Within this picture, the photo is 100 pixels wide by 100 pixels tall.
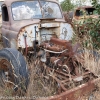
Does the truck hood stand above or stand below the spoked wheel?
above

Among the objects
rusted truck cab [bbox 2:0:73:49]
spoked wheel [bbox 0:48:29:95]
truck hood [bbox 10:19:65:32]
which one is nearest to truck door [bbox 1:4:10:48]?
rusted truck cab [bbox 2:0:73:49]

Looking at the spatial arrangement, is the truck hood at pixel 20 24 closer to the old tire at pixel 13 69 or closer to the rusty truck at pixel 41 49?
the rusty truck at pixel 41 49

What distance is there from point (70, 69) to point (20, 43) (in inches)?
45.7

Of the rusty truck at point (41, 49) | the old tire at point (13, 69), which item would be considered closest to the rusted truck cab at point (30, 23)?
the rusty truck at point (41, 49)

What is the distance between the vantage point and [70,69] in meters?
4.41

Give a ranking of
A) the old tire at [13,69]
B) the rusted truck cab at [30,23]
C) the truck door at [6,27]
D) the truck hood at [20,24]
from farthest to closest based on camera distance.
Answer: the truck door at [6,27], the truck hood at [20,24], the rusted truck cab at [30,23], the old tire at [13,69]

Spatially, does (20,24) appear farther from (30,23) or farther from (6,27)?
(6,27)

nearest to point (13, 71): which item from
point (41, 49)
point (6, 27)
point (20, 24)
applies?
point (41, 49)

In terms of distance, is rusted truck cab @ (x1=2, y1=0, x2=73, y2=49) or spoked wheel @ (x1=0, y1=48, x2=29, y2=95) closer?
spoked wheel @ (x1=0, y1=48, x2=29, y2=95)

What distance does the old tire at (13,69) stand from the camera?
375cm

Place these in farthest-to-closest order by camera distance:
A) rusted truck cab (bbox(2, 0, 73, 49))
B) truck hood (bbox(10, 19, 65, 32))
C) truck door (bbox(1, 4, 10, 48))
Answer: truck door (bbox(1, 4, 10, 48)), truck hood (bbox(10, 19, 65, 32)), rusted truck cab (bbox(2, 0, 73, 49))

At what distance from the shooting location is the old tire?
3.75 meters

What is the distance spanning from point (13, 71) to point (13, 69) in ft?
0.11

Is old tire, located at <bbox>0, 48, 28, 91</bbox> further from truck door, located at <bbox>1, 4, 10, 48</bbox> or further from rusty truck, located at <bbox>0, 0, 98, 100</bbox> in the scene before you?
truck door, located at <bbox>1, 4, 10, 48</bbox>
